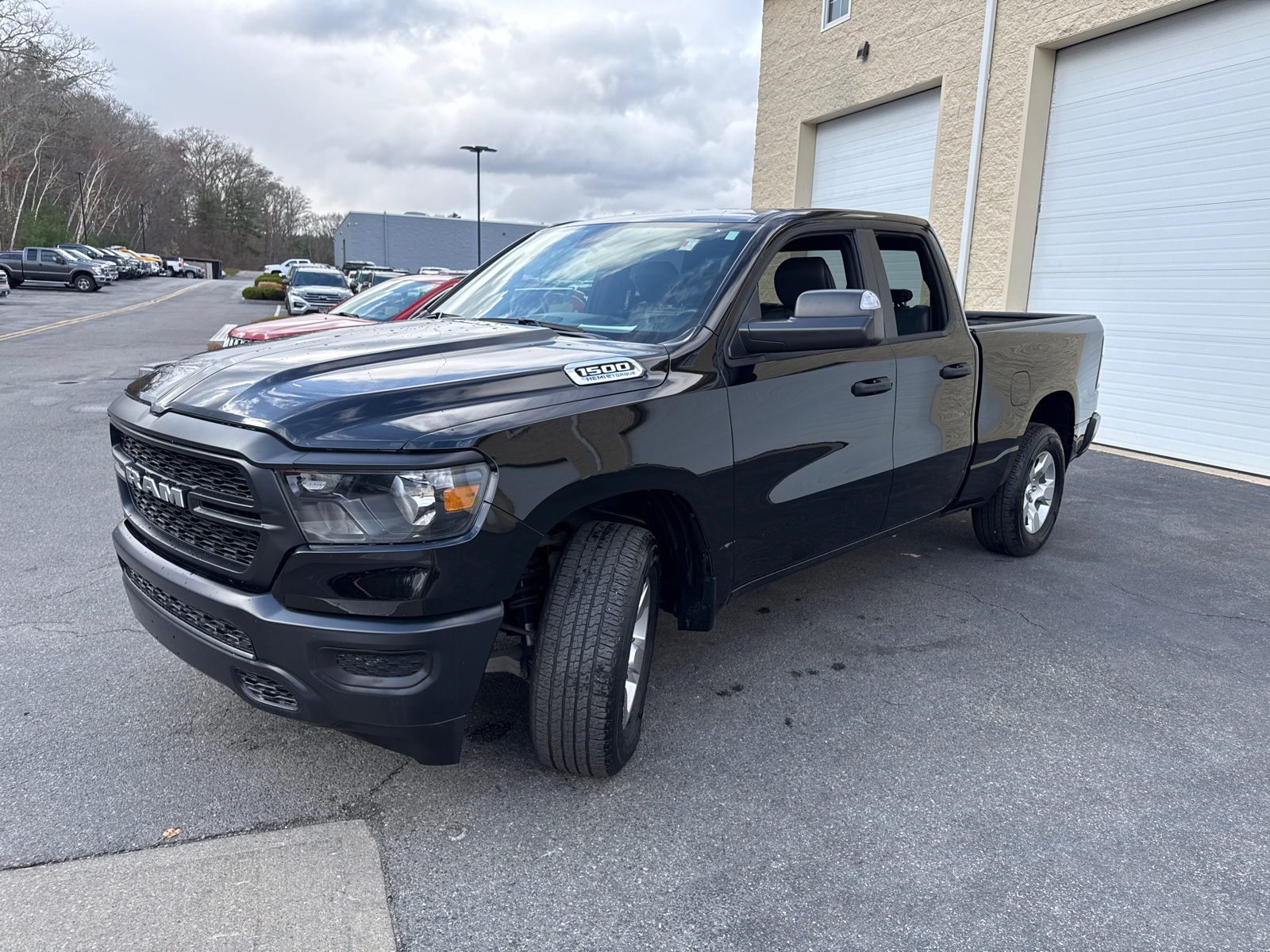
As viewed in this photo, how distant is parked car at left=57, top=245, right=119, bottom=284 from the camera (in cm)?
4351

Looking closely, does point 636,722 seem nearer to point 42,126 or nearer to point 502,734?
point 502,734

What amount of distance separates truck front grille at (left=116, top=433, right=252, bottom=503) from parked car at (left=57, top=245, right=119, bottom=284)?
47.4m

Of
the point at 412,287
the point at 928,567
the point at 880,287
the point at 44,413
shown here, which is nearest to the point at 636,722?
the point at 880,287

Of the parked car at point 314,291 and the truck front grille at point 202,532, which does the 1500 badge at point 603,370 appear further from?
Result: the parked car at point 314,291

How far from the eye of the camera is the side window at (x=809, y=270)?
149 inches

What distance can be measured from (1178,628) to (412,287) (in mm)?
8310

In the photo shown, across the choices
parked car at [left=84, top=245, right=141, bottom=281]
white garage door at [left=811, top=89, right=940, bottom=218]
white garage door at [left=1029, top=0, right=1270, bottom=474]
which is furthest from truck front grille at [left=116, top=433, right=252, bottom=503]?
parked car at [left=84, top=245, right=141, bottom=281]

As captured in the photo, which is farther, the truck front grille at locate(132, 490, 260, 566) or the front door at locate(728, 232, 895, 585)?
the front door at locate(728, 232, 895, 585)

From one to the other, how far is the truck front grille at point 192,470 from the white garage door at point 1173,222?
9.31 metres

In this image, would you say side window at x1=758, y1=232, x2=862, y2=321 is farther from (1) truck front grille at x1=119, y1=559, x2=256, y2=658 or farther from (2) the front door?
(1) truck front grille at x1=119, y1=559, x2=256, y2=658

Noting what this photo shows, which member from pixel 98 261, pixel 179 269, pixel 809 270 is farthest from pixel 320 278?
pixel 179 269

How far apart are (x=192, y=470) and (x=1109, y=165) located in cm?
1021

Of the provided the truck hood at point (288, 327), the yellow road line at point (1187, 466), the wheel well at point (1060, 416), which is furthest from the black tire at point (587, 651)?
the yellow road line at point (1187, 466)

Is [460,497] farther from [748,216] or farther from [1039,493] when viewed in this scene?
[1039,493]
